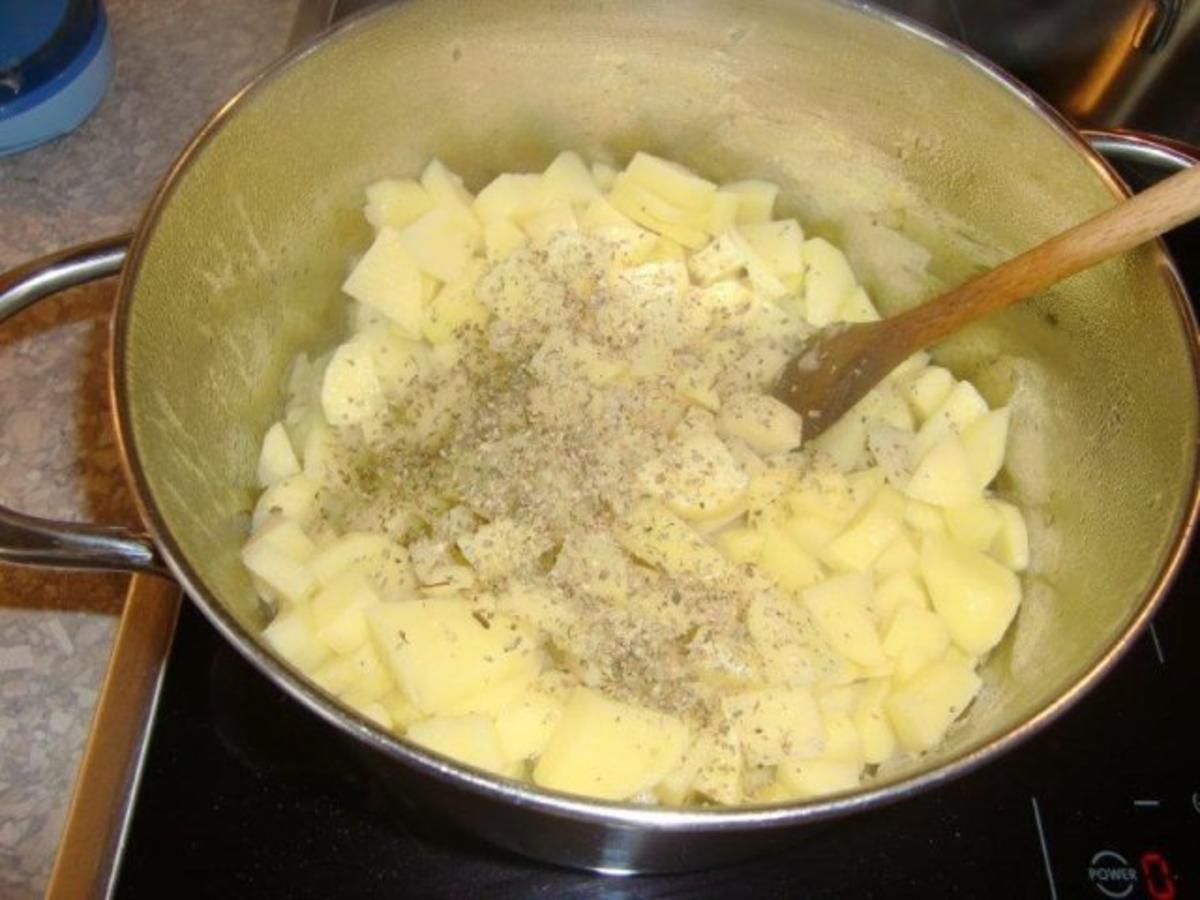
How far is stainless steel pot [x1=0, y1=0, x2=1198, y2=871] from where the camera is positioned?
895 mm

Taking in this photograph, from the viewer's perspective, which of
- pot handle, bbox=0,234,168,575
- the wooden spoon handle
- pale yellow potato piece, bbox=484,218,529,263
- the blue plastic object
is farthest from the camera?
the blue plastic object

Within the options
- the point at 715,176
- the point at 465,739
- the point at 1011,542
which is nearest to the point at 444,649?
the point at 465,739

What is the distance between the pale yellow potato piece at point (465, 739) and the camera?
980mm

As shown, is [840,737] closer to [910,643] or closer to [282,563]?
[910,643]

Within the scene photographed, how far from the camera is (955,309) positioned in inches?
45.7

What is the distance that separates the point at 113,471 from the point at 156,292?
0.43 metres

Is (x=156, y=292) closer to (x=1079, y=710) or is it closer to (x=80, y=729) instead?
(x=80, y=729)

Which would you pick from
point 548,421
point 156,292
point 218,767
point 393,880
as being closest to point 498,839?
point 393,880

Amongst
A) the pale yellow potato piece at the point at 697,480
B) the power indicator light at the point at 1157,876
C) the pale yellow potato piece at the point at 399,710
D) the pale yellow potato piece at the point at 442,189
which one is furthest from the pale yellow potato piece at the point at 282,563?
the power indicator light at the point at 1157,876

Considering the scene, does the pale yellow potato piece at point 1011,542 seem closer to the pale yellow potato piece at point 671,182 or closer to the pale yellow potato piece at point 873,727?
the pale yellow potato piece at point 873,727

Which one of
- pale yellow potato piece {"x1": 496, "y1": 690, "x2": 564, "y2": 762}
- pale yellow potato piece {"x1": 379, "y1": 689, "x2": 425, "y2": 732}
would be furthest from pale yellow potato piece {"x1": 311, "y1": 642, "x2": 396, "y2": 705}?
pale yellow potato piece {"x1": 496, "y1": 690, "x2": 564, "y2": 762}

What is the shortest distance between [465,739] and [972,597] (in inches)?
20.6

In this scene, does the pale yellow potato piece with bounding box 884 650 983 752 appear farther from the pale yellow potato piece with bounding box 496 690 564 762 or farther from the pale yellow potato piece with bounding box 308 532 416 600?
the pale yellow potato piece with bounding box 308 532 416 600

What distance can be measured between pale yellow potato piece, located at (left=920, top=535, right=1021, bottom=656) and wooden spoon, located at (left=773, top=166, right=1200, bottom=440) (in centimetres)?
21
